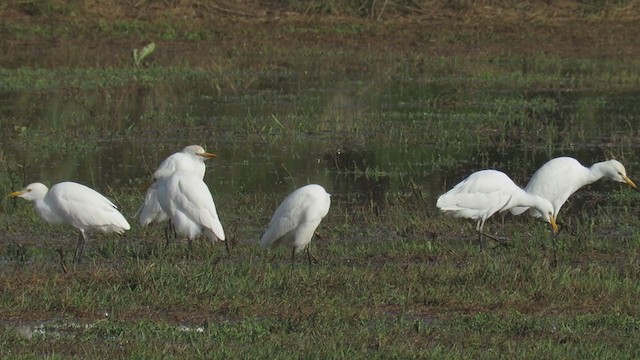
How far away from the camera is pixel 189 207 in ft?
30.5

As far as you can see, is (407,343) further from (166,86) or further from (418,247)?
(166,86)

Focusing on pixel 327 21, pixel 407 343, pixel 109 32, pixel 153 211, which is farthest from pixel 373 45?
pixel 407 343

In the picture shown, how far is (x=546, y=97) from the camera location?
61.2ft

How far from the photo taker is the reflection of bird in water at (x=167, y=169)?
10031 millimetres

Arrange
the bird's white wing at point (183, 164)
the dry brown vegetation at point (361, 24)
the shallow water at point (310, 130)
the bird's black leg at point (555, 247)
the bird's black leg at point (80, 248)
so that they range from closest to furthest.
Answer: the bird's black leg at point (555, 247) → the bird's black leg at point (80, 248) → the bird's white wing at point (183, 164) → the shallow water at point (310, 130) → the dry brown vegetation at point (361, 24)

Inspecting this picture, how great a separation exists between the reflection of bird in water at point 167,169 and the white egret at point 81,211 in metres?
0.60

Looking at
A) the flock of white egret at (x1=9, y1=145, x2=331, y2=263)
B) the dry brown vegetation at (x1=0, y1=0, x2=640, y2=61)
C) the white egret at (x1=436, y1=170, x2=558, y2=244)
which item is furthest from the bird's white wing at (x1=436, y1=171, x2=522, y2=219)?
the dry brown vegetation at (x1=0, y1=0, x2=640, y2=61)

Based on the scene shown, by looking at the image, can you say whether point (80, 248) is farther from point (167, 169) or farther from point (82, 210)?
point (167, 169)

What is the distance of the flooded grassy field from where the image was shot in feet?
22.4

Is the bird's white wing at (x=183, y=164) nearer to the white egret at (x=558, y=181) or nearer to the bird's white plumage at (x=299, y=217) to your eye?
the bird's white plumage at (x=299, y=217)

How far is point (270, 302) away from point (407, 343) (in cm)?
112

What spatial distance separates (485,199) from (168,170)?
241 centimetres

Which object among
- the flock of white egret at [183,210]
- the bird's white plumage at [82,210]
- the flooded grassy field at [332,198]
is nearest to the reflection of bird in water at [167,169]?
the flooded grassy field at [332,198]

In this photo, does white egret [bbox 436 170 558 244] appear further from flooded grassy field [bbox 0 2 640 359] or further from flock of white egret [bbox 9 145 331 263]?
flock of white egret [bbox 9 145 331 263]
